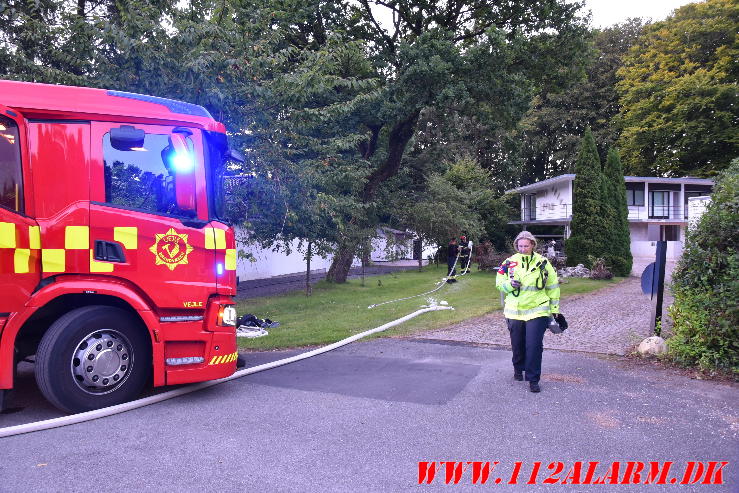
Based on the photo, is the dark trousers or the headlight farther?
the dark trousers

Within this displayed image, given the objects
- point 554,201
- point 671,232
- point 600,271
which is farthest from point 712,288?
point 671,232

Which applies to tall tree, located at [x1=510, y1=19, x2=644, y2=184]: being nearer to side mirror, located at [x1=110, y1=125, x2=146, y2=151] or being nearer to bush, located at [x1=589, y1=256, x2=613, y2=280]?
bush, located at [x1=589, y1=256, x2=613, y2=280]

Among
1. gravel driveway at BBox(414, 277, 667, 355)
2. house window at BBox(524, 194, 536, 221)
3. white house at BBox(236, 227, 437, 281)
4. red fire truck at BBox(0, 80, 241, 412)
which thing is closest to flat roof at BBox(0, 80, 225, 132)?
red fire truck at BBox(0, 80, 241, 412)

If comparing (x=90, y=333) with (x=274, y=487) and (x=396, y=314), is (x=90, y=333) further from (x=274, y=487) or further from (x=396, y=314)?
(x=396, y=314)

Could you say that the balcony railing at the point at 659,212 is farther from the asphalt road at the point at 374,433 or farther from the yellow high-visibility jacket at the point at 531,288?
the yellow high-visibility jacket at the point at 531,288

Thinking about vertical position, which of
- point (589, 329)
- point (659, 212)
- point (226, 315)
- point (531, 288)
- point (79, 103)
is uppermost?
point (79, 103)

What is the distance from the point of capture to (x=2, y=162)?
177 inches

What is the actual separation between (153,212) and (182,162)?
0.55 meters

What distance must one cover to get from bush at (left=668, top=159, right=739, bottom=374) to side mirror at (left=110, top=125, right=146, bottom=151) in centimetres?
636

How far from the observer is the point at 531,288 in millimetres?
5484

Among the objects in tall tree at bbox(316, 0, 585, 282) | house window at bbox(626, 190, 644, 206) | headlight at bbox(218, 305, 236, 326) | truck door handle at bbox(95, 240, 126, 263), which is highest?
tall tree at bbox(316, 0, 585, 282)

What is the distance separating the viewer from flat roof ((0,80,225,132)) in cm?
461

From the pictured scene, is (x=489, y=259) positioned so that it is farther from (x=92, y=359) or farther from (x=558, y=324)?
(x=92, y=359)

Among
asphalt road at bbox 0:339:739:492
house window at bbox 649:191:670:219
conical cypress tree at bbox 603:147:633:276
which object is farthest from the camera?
house window at bbox 649:191:670:219
